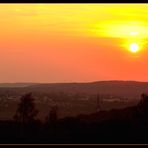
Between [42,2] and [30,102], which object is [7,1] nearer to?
[42,2]

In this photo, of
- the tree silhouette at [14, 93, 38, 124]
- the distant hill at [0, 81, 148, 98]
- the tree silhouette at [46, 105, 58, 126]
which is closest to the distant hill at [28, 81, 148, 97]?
the distant hill at [0, 81, 148, 98]

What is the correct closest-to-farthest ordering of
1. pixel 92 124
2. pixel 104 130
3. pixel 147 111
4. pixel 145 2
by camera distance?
pixel 145 2 < pixel 104 130 < pixel 92 124 < pixel 147 111

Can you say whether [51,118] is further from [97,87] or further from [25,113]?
[97,87]

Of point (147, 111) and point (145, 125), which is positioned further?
point (147, 111)

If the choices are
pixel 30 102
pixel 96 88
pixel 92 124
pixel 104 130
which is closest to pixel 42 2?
pixel 104 130

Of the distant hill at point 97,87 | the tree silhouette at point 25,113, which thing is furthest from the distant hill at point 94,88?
the tree silhouette at point 25,113

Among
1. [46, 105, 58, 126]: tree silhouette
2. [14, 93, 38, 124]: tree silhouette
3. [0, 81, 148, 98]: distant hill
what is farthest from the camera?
[0, 81, 148, 98]: distant hill

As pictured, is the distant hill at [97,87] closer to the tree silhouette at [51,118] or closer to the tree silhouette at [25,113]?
the tree silhouette at [25,113]

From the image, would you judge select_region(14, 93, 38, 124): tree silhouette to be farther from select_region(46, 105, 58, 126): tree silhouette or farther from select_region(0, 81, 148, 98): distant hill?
select_region(0, 81, 148, 98): distant hill

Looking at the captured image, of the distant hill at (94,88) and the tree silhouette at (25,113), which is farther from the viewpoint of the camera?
the distant hill at (94,88)

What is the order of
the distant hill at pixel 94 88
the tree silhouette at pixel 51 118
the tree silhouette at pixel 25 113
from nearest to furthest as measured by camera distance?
the tree silhouette at pixel 51 118, the tree silhouette at pixel 25 113, the distant hill at pixel 94 88

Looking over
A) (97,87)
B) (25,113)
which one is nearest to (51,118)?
(25,113)
